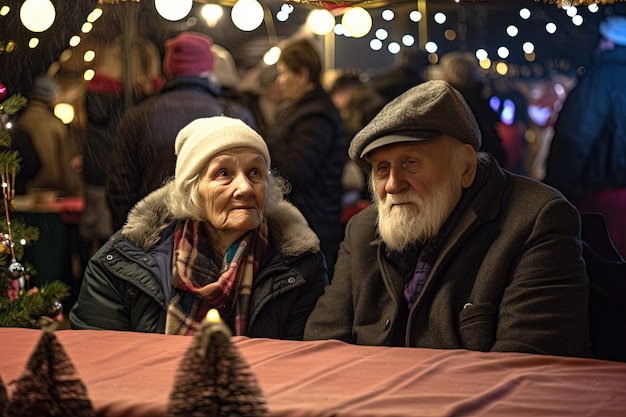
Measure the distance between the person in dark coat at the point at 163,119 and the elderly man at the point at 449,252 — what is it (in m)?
1.79

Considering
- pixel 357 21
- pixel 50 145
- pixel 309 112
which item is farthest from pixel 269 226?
pixel 50 145

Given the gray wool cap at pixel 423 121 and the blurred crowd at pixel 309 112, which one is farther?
the blurred crowd at pixel 309 112

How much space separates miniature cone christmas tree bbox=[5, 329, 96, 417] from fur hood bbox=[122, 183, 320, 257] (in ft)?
5.92

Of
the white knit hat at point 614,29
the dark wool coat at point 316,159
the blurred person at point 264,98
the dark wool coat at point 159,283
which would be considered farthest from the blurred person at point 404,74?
the dark wool coat at point 159,283

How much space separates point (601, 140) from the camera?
470 cm

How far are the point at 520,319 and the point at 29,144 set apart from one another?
3577 mm

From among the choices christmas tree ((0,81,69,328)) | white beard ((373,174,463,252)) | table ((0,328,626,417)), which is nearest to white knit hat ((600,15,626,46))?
white beard ((373,174,463,252))

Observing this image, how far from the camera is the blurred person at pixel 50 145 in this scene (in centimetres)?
569

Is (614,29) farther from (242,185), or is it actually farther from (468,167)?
(242,185)

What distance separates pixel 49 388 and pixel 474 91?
12.1 ft

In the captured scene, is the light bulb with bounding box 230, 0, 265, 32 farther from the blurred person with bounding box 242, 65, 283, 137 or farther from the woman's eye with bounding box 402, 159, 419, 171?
the woman's eye with bounding box 402, 159, 419, 171

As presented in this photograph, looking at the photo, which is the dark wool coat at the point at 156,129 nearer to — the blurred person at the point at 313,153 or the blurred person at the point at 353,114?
the blurred person at the point at 313,153

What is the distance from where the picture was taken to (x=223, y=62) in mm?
5402

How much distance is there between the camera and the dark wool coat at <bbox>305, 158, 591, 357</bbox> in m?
2.81
